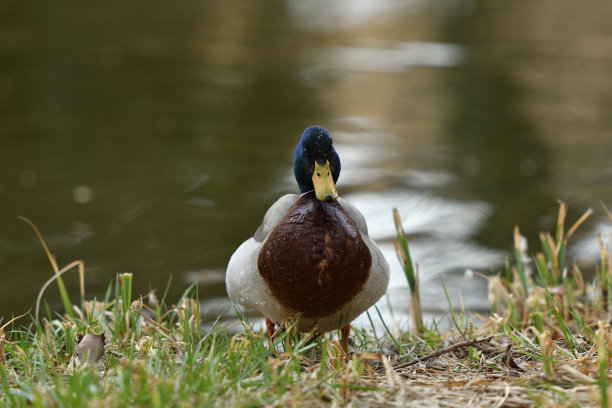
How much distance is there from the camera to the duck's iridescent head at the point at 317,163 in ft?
9.64

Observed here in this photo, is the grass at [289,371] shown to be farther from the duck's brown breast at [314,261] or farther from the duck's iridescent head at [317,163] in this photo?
the duck's iridescent head at [317,163]

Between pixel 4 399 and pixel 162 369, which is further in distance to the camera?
pixel 162 369

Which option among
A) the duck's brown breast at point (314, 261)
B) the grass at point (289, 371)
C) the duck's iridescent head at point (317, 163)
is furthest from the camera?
the duck's iridescent head at point (317, 163)

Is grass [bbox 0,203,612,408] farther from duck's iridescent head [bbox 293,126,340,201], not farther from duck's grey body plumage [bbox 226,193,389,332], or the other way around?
duck's iridescent head [bbox 293,126,340,201]

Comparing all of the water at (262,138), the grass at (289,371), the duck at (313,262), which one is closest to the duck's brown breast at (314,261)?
the duck at (313,262)

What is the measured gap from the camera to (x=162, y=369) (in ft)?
8.38

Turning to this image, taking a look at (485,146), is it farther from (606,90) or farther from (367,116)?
(606,90)

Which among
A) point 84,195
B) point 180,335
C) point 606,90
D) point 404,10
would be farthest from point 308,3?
point 180,335

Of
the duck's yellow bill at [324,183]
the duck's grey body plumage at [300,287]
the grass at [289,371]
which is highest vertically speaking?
the duck's yellow bill at [324,183]

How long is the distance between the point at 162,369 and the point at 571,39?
14167mm

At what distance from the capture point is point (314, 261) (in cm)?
279

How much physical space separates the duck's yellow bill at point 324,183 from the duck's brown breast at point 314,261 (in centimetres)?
6

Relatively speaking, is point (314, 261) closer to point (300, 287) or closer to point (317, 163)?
point (300, 287)

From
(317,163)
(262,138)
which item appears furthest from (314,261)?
(262,138)
